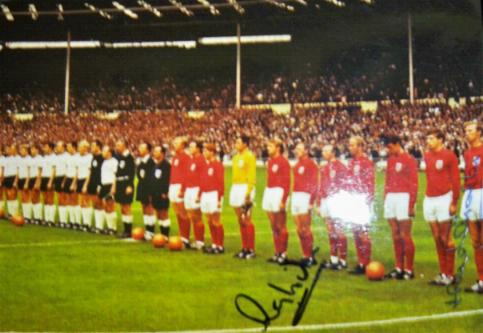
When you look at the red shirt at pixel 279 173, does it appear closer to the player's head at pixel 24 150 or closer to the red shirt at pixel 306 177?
the red shirt at pixel 306 177

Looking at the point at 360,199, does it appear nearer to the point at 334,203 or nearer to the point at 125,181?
the point at 334,203

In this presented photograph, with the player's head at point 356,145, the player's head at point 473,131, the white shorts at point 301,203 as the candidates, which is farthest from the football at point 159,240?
the player's head at point 473,131

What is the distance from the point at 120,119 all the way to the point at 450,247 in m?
1.80

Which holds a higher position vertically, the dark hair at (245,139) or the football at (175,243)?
the dark hair at (245,139)

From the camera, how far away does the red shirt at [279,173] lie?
3.04 metres

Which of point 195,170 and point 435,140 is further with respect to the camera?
point 195,170

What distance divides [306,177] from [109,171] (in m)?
1.23

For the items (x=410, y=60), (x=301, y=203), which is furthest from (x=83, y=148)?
(x=410, y=60)

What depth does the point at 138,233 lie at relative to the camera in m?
3.28

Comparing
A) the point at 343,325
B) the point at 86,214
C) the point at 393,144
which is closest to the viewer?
the point at 343,325

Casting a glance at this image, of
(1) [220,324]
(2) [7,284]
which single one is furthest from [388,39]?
(2) [7,284]

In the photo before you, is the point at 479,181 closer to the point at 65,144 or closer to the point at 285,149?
the point at 285,149

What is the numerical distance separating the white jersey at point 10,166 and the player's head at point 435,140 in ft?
6.96

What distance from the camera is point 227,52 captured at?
3.05 meters
